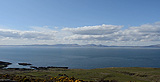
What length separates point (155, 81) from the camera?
120 feet

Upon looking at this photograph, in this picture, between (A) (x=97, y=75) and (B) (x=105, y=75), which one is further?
(A) (x=97, y=75)

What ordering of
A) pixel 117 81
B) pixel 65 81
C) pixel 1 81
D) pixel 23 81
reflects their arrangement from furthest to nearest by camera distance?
pixel 117 81 → pixel 65 81 → pixel 23 81 → pixel 1 81

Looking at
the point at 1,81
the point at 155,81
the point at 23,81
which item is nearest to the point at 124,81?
the point at 155,81

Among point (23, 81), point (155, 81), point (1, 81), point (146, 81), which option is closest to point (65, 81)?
point (23, 81)

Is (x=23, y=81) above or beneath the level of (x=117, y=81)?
above

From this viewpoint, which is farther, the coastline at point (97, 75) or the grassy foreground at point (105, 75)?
the grassy foreground at point (105, 75)

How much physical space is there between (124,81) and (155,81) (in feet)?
29.4

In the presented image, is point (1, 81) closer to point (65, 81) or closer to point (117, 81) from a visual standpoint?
point (65, 81)

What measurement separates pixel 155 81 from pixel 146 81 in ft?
8.00

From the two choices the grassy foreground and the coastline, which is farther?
the grassy foreground

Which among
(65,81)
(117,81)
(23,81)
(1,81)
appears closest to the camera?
(1,81)

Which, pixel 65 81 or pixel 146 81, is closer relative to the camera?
pixel 65 81

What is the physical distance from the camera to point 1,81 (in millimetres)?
21297

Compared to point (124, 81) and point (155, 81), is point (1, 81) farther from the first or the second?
point (155, 81)
